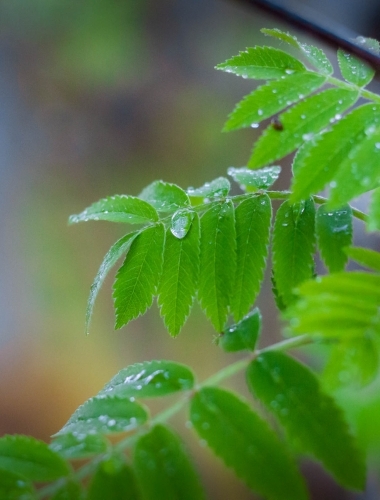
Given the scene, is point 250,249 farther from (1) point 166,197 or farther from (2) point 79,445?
(2) point 79,445

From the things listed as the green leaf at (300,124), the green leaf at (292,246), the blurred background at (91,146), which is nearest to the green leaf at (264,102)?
the green leaf at (300,124)

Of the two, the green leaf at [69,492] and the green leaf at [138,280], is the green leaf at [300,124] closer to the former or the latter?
the green leaf at [138,280]

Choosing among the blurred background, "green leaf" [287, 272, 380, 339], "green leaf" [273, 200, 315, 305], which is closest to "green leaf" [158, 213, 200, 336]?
"green leaf" [273, 200, 315, 305]

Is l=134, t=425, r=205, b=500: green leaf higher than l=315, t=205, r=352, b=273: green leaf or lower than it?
lower

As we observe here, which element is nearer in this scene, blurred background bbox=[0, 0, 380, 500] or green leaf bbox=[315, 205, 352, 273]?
Answer: green leaf bbox=[315, 205, 352, 273]

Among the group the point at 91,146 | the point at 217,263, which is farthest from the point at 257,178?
the point at 91,146

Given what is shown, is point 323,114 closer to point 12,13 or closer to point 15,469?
point 15,469

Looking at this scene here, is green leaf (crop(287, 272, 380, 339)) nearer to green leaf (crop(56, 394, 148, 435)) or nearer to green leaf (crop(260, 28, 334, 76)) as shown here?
green leaf (crop(56, 394, 148, 435))
